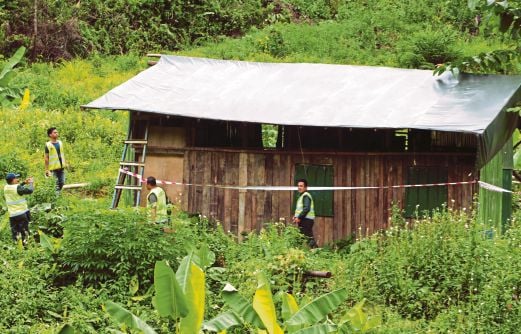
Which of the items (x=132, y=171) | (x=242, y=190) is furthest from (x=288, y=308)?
(x=132, y=171)

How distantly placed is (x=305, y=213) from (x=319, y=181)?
4.17 ft

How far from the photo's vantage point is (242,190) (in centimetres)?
1773

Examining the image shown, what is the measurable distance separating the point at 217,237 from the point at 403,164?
3.71 meters

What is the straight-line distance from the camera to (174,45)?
3341 centimetres

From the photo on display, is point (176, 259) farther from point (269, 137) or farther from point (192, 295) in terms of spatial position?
point (269, 137)

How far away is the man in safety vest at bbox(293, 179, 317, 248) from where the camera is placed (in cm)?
1639

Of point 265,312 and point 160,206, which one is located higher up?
point 160,206

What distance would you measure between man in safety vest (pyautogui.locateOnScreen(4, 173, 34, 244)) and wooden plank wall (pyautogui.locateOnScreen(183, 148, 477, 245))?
3.09m

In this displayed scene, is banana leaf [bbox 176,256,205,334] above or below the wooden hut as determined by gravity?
below

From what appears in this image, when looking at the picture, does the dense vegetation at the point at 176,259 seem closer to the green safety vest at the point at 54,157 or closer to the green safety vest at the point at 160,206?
the green safety vest at the point at 160,206

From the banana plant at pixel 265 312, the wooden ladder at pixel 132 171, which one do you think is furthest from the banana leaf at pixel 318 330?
the wooden ladder at pixel 132 171

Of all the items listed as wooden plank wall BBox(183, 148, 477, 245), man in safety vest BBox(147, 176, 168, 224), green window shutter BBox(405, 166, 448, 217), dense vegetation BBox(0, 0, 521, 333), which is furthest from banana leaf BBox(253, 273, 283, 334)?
green window shutter BBox(405, 166, 448, 217)

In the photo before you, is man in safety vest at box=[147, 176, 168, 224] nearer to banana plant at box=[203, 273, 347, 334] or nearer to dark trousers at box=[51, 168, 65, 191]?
banana plant at box=[203, 273, 347, 334]

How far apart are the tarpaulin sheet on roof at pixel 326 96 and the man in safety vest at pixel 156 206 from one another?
199 centimetres
